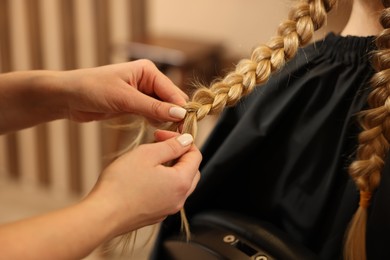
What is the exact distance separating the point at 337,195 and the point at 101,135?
1.73 m

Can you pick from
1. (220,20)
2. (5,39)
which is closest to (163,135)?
(220,20)

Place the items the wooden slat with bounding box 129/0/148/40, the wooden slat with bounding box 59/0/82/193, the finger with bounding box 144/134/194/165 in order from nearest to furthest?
the finger with bounding box 144/134/194/165, the wooden slat with bounding box 129/0/148/40, the wooden slat with bounding box 59/0/82/193

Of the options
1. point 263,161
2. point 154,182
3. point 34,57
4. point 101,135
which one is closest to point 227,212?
point 263,161

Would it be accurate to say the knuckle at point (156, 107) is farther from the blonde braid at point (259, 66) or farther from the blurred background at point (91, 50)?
the blurred background at point (91, 50)

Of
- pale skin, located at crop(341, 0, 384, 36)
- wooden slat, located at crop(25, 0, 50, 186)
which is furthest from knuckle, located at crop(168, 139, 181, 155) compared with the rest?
wooden slat, located at crop(25, 0, 50, 186)

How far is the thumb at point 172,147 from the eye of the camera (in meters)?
0.72

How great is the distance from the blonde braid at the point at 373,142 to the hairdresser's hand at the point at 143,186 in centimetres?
27

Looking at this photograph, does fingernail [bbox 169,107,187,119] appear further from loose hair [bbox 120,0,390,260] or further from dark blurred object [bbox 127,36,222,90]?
dark blurred object [bbox 127,36,222,90]

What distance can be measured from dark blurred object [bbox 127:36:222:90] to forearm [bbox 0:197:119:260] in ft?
4.19

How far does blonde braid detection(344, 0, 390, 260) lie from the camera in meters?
0.78

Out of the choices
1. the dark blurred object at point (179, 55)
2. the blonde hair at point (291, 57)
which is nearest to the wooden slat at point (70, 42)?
the dark blurred object at point (179, 55)

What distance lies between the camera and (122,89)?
86cm

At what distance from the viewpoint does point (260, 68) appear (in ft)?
2.60

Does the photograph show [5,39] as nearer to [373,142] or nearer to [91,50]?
[91,50]
